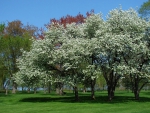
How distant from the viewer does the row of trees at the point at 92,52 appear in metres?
24.9

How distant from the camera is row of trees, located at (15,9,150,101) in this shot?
24.9 meters

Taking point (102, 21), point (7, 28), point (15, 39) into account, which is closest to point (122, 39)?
point (102, 21)

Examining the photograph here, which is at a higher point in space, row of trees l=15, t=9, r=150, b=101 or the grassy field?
row of trees l=15, t=9, r=150, b=101

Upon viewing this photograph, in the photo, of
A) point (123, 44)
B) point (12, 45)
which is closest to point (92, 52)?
point (123, 44)

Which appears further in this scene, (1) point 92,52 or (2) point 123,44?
(1) point 92,52

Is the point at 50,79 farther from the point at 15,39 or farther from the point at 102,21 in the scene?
the point at 15,39

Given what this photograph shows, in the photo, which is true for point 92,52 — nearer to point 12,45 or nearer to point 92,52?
point 92,52

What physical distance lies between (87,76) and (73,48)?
3394 millimetres

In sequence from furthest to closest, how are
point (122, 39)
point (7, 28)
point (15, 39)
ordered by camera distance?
point (7, 28)
point (15, 39)
point (122, 39)

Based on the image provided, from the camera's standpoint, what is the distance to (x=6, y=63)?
159 ft

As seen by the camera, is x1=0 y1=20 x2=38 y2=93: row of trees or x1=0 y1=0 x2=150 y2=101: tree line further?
x1=0 y1=20 x2=38 y2=93: row of trees

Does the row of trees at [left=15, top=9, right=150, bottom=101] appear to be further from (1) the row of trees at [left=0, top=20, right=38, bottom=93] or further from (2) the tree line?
(1) the row of trees at [left=0, top=20, right=38, bottom=93]

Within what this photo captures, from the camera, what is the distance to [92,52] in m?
25.6

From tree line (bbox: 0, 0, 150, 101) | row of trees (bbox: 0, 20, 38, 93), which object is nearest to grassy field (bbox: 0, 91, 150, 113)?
tree line (bbox: 0, 0, 150, 101)
